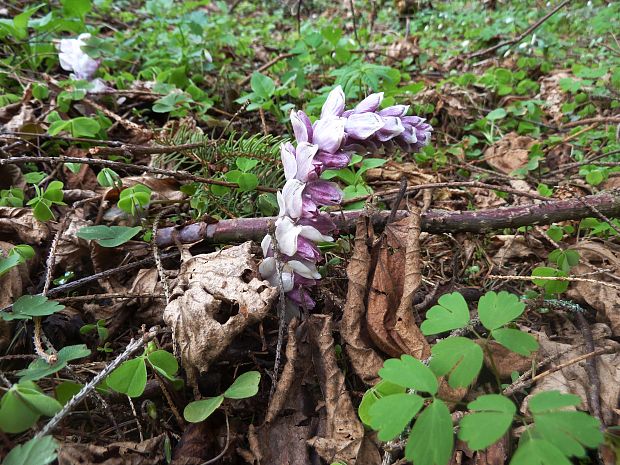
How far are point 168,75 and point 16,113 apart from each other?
3.26 feet

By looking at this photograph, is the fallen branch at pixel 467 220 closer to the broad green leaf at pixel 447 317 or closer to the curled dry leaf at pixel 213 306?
the curled dry leaf at pixel 213 306

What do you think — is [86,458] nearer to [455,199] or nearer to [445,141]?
[455,199]

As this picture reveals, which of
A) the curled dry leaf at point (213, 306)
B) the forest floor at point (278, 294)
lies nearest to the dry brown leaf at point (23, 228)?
the forest floor at point (278, 294)

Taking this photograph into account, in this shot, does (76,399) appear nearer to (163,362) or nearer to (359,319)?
(163,362)

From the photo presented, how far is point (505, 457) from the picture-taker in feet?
4.08

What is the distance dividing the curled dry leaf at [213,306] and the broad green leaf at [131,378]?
0.14m

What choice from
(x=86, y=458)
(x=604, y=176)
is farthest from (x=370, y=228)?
(x=604, y=176)

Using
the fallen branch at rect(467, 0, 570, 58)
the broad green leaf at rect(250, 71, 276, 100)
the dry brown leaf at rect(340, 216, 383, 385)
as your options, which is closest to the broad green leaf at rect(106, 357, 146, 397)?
the dry brown leaf at rect(340, 216, 383, 385)

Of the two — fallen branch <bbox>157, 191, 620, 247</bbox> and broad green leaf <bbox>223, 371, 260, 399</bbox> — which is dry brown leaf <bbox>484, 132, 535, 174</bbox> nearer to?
fallen branch <bbox>157, 191, 620, 247</bbox>

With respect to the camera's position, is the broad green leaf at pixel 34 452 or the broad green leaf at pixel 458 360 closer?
the broad green leaf at pixel 34 452

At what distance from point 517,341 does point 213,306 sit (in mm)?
880

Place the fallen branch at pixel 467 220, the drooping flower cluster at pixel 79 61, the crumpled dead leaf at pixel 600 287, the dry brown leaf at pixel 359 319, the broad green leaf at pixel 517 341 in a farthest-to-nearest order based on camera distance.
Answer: the drooping flower cluster at pixel 79 61 → the fallen branch at pixel 467 220 → the crumpled dead leaf at pixel 600 287 → the dry brown leaf at pixel 359 319 → the broad green leaf at pixel 517 341

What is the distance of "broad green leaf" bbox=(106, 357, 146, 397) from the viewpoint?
4.12 ft

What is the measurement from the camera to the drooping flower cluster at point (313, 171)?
1.53 meters
